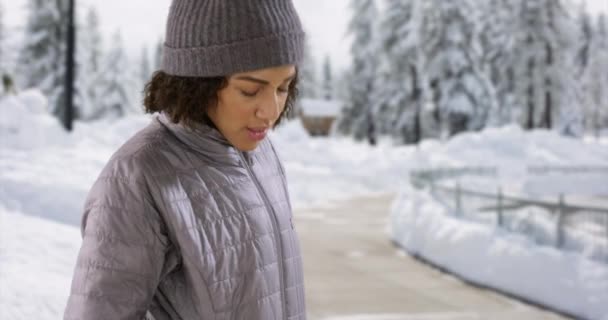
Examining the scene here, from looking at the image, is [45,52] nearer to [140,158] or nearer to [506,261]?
[506,261]

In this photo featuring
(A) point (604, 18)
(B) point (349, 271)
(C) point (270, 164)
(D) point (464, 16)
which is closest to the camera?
(C) point (270, 164)

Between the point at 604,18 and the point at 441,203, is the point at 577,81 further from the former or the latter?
the point at 441,203

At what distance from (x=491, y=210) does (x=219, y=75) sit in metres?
10.1

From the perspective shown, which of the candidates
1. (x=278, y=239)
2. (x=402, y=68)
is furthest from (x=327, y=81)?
(x=278, y=239)

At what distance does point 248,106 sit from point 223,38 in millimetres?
171

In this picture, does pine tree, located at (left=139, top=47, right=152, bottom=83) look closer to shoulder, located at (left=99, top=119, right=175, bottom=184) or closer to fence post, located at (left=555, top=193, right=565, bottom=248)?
fence post, located at (left=555, top=193, right=565, bottom=248)

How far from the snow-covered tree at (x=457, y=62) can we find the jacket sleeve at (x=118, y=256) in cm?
4315

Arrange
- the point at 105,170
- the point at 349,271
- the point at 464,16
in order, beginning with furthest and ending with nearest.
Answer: the point at 464,16 < the point at 349,271 < the point at 105,170

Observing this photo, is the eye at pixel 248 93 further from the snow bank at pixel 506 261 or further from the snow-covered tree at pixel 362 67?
the snow-covered tree at pixel 362 67

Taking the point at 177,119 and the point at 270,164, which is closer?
the point at 177,119

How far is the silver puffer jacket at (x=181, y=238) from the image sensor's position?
62.4 inches

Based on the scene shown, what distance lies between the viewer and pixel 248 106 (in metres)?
1.79

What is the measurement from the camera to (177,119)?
1.79 metres

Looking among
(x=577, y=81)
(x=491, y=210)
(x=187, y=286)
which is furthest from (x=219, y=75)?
(x=577, y=81)
